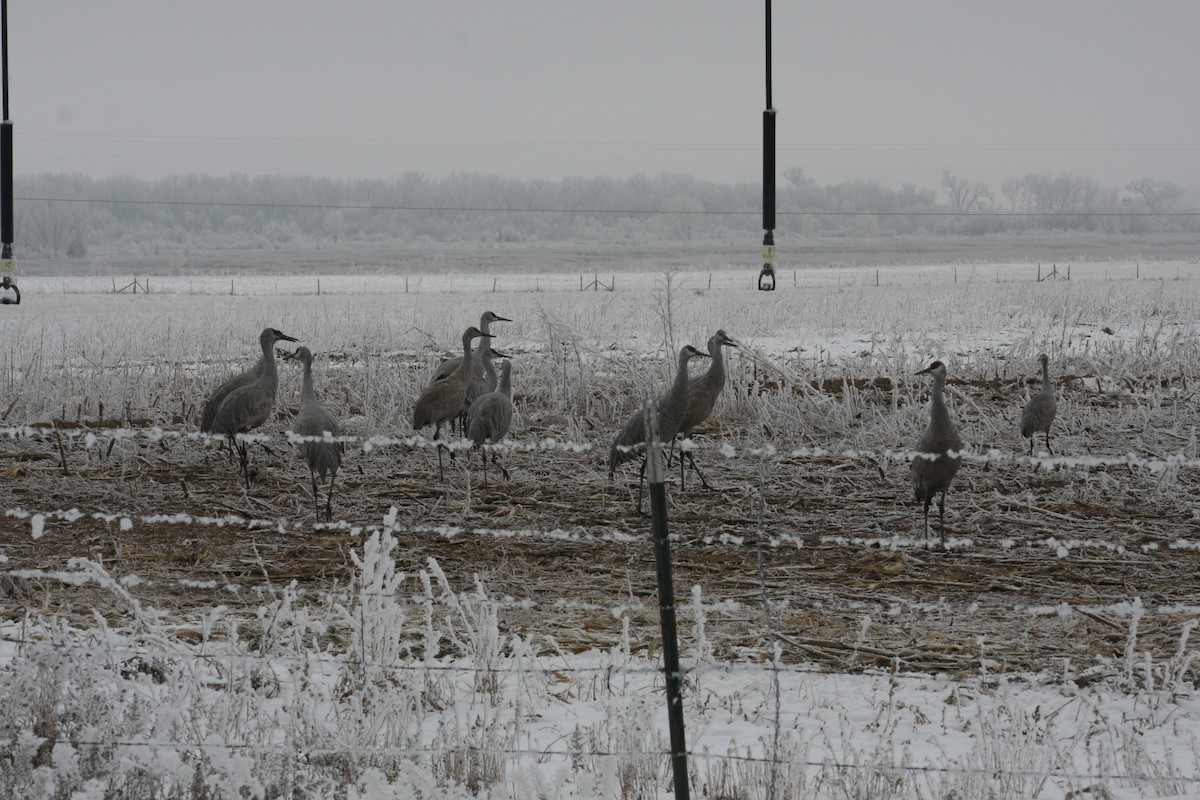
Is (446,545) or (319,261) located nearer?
(446,545)

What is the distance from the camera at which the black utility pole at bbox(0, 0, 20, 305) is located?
11.4 m

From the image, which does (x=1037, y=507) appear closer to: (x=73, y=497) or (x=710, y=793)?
(x=710, y=793)

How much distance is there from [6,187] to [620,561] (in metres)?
7.96

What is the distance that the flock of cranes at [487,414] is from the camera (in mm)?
7133

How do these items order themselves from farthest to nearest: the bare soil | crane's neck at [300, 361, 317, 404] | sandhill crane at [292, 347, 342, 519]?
crane's neck at [300, 361, 317, 404]
sandhill crane at [292, 347, 342, 519]
the bare soil

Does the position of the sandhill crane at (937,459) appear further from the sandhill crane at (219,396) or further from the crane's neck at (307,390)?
the sandhill crane at (219,396)

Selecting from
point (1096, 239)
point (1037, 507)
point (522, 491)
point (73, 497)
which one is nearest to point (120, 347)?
point (73, 497)

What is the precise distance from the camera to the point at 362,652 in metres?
4.18

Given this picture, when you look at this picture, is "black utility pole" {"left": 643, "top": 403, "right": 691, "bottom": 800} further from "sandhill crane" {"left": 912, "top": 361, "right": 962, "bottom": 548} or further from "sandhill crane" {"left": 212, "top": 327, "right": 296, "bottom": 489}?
"sandhill crane" {"left": 212, "top": 327, "right": 296, "bottom": 489}

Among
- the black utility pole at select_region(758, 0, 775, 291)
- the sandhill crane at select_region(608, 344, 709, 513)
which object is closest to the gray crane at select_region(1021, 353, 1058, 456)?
the black utility pole at select_region(758, 0, 775, 291)

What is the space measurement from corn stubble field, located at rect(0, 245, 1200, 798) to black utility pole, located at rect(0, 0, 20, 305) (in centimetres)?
110

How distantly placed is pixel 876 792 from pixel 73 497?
6.41 meters

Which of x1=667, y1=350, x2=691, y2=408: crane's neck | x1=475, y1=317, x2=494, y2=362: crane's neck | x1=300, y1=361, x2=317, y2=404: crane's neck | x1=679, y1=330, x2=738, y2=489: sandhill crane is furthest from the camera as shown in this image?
x1=475, y1=317, x2=494, y2=362: crane's neck

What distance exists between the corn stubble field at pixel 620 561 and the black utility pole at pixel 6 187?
1.10 m
